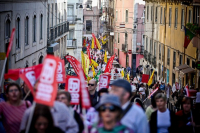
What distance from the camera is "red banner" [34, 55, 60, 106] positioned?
6797mm

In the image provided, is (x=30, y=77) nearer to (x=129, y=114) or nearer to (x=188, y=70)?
(x=129, y=114)

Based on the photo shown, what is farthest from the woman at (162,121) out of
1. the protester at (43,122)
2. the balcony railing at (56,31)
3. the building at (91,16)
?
the building at (91,16)

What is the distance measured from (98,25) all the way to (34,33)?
237ft

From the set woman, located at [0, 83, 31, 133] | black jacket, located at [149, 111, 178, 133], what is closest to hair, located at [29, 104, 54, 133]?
woman, located at [0, 83, 31, 133]

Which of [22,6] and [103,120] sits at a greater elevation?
[22,6]

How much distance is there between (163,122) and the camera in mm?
8852

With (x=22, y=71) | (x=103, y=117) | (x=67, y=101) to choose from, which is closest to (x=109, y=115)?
(x=103, y=117)

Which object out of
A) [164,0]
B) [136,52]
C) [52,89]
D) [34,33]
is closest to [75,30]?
[136,52]

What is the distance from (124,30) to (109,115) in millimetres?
57796

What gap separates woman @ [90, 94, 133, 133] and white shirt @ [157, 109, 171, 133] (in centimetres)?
268

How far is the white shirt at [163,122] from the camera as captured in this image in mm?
8820

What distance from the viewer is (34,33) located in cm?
2853

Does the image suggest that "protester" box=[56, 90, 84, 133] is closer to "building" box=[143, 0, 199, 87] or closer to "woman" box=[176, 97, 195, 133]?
"woman" box=[176, 97, 195, 133]

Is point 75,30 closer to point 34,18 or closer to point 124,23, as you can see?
point 124,23
